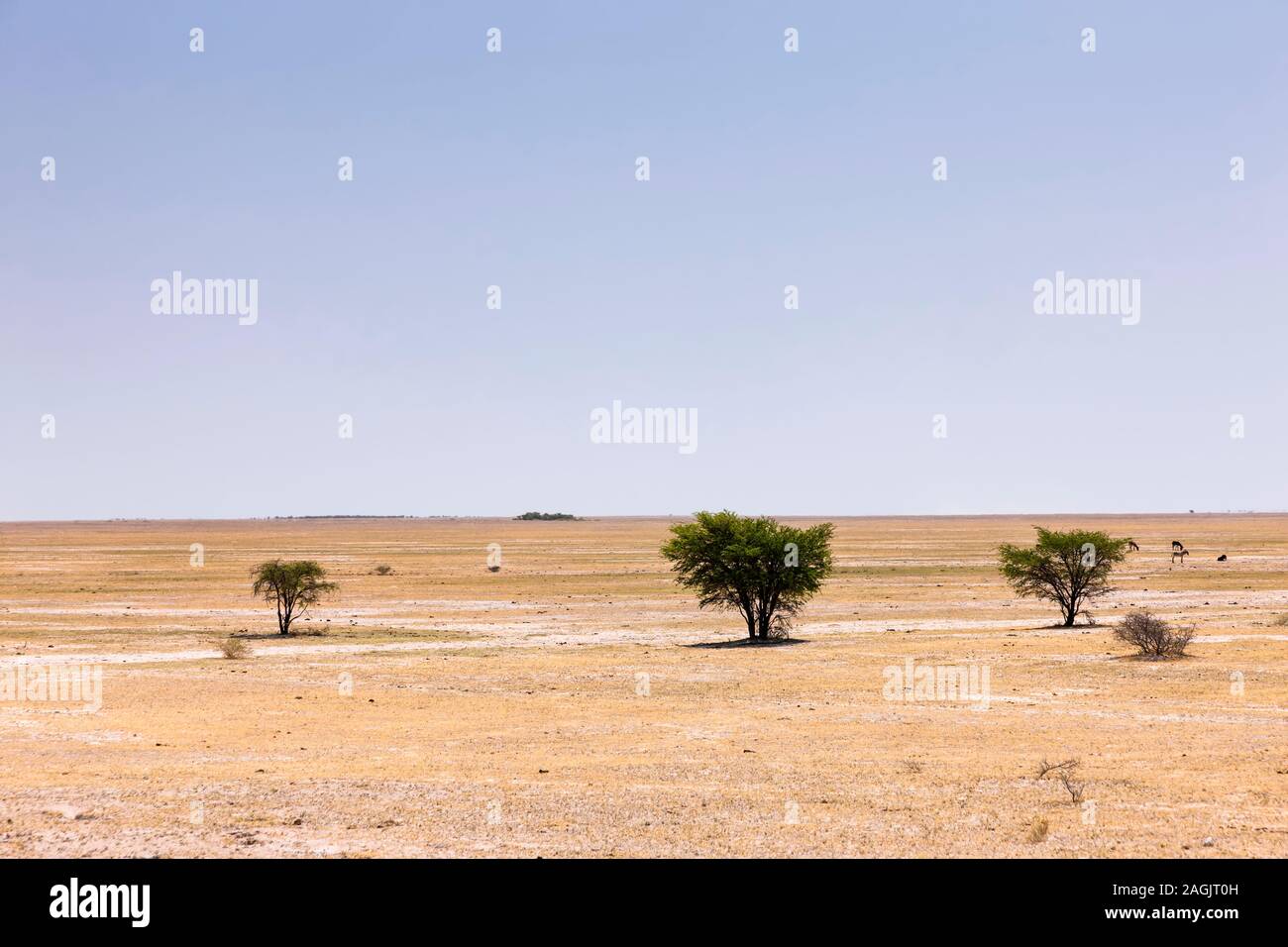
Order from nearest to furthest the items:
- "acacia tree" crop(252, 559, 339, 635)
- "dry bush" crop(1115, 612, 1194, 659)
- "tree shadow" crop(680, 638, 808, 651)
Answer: "dry bush" crop(1115, 612, 1194, 659) < "tree shadow" crop(680, 638, 808, 651) < "acacia tree" crop(252, 559, 339, 635)

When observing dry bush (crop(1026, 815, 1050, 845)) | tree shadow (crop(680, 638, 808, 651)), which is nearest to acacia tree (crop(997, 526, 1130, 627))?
tree shadow (crop(680, 638, 808, 651))

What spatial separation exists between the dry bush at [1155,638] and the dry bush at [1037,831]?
73.3ft

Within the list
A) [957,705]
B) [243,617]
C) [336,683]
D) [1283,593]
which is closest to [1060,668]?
[957,705]

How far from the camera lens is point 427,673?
35531mm

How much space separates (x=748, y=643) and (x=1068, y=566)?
16299mm

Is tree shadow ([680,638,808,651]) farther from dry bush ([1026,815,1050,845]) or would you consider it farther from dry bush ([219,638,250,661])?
dry bush ([1026,815,1050,845])

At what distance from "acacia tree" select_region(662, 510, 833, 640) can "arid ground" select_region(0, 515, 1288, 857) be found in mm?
2430

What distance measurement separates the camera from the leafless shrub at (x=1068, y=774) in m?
17.1

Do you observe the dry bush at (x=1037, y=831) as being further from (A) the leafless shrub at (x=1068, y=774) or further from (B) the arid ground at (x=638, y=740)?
(A) the leafless shrub at (x=1068, y=774)

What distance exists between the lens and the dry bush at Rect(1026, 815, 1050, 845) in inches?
572

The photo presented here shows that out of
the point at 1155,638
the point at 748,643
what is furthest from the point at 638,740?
the point at 748,643
